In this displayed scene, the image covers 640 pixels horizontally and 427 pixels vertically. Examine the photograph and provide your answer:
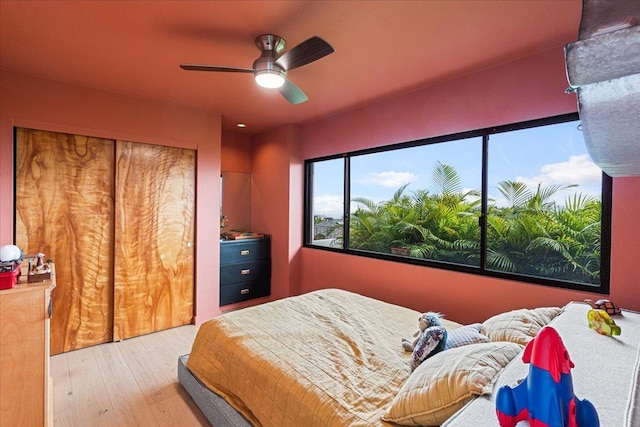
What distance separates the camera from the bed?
105cm

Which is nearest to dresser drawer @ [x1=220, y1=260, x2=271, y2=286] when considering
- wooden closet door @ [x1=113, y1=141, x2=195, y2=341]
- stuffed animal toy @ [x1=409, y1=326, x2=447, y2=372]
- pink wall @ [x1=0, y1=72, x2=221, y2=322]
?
pink wall @ [x1=0, y1=72, x2=221, y2=322]

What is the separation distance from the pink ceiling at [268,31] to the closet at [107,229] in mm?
685

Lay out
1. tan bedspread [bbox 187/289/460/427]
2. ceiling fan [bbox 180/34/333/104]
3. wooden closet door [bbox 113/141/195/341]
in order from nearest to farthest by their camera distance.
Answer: tan bedspread [bbox 187/289/460/427]
ceiling fan [bbox 180/34/333/104]
wooden closet door [bbox 113/141/195/341]

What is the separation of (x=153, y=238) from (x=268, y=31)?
2391 mm

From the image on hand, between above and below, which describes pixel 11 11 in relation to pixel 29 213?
above

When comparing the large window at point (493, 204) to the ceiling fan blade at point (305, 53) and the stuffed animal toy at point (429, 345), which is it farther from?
the ceiling fan blade at point (305, 53)

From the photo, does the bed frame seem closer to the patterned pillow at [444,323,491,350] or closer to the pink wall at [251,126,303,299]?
the patterned pillow at [444,323,491,350]

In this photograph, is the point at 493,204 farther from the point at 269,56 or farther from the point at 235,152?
the point at 235,152

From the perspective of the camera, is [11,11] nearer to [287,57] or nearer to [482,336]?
[287,57]

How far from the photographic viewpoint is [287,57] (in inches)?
70.8

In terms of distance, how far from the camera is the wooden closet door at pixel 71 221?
2.62 meters

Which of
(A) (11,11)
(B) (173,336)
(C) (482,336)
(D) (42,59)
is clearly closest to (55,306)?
(B) (173,336)

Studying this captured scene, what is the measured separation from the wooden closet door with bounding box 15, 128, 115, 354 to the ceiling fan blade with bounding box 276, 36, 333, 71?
2173 millimetres

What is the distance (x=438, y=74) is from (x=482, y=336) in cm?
199
